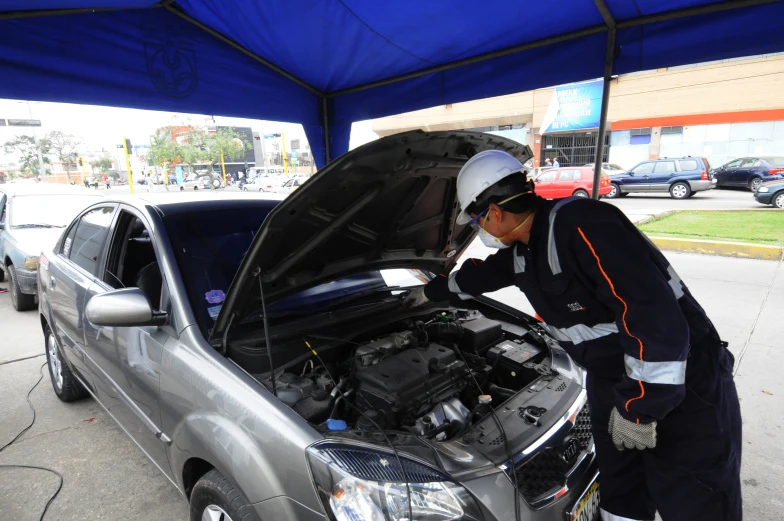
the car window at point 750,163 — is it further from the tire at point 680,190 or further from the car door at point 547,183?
the car door at point 547,183

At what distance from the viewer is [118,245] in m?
2.62

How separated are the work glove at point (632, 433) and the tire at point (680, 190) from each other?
61.0ft

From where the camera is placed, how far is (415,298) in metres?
2.72

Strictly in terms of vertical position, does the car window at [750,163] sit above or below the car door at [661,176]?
above

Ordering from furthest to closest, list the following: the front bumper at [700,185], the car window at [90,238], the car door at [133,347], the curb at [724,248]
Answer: the front bumper at [700,185] → the curb at [724,248] → the car window at [90,238] → the car door at [133,347]

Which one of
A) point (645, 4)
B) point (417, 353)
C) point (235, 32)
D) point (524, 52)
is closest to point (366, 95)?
point (235, 32)

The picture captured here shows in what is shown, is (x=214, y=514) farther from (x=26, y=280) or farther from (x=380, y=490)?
(x=26, y=280)

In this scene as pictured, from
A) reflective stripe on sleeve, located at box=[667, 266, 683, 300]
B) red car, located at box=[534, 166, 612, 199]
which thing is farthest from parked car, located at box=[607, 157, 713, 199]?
reflective stripe on sleeve, located at box=[667, 266, 683, 300]

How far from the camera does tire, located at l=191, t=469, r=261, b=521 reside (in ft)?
4.92

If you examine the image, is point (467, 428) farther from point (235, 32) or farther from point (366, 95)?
point (366, 95)

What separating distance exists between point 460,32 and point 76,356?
3297 millimetres

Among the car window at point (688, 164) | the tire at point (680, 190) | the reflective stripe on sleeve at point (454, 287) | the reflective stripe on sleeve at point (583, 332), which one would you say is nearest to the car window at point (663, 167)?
the car window at point (688, 164)

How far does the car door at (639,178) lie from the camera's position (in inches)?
682

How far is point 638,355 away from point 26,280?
22.3ft
